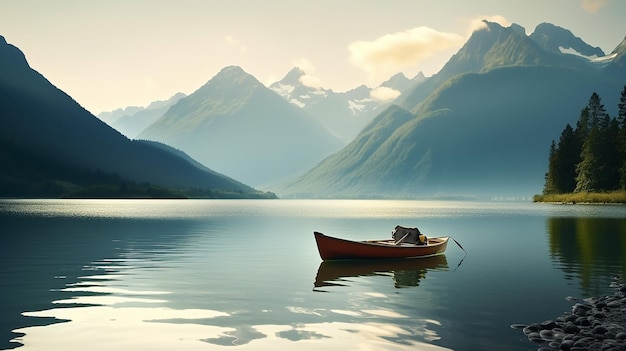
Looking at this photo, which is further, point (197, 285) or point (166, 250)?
point (166, 250)

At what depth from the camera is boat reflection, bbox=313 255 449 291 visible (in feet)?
118

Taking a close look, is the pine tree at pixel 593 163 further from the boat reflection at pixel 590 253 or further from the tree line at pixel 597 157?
the boat reflection at pixel 590 253

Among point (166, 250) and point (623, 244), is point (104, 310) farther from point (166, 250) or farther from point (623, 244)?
point (623, 244)

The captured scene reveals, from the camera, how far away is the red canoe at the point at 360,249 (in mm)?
43656

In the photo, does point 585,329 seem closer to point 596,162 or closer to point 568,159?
point 596,162

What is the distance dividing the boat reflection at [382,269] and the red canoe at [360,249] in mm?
555

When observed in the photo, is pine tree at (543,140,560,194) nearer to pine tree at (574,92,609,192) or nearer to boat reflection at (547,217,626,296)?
pine tree at (574,92,609,192)

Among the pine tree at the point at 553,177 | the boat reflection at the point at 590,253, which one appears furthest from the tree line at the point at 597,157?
the boat reflection at the point at 590,253

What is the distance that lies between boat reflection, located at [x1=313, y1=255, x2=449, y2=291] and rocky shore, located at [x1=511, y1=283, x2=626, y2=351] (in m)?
11.2

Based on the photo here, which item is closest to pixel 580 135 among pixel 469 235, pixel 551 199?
pixel 551 199

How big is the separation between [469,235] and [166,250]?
1627 inches

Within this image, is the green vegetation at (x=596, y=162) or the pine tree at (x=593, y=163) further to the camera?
the pine tree at (x=593, y=163)

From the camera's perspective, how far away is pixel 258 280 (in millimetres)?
35562

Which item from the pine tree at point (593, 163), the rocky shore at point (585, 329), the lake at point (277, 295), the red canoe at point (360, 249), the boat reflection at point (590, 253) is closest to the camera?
the rocky shore at point (585, 329)
